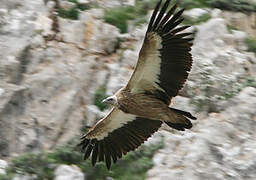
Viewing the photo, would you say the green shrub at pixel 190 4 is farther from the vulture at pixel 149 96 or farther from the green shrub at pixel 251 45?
the vulture at pixel 149 96

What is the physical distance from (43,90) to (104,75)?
3.54 feet

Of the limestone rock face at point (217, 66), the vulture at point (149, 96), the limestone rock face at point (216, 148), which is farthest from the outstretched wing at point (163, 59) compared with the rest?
the limestone rock face at point (217, 66)

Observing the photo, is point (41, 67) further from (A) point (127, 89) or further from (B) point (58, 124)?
(A) point (127, 89)

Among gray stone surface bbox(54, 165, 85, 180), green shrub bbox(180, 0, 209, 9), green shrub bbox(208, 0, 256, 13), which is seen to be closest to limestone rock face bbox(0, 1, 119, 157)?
gray stone surface bbox(54, 165, 85, 180)

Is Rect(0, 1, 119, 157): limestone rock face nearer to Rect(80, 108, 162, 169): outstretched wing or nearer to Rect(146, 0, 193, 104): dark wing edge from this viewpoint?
Rect(80, 108, 162, 169): outstretched wing

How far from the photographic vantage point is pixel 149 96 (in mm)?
8812

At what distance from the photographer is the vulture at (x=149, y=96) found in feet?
26.5

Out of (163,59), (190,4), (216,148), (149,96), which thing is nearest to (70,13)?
(190,4)

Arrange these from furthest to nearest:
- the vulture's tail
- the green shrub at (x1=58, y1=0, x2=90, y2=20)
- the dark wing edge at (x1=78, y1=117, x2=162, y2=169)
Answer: the green shrub at (x1=58, y1=0, x2=90, y2=20) < the dark wing edge at (x1=78, y1=117, x2=162, y2=169) < the vulture's tail

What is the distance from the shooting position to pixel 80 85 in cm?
1065

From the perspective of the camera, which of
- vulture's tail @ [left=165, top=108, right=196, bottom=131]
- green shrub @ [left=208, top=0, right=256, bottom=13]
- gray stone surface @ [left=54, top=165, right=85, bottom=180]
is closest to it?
vulture's tail @ [left=165, top=108, right=196, bottom=131]

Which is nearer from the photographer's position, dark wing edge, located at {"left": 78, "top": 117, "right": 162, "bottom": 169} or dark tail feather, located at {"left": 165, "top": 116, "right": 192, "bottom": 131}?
dark tail feather, located at {"left": 165, "top": 116, "right": 192, "bottom": 131}

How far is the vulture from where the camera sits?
8.08 metres

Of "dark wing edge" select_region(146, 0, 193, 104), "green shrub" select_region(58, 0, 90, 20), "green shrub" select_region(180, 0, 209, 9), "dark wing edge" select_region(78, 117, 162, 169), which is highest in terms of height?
"dark wing edge" select_region(146, 0, 193, 104)
